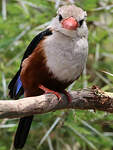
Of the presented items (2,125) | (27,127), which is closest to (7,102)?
(27,127)

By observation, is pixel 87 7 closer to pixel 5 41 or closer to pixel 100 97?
pixel 5 41

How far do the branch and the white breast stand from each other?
17 cm

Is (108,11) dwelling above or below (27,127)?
above

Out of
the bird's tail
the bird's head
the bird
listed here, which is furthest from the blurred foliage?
the bird's head

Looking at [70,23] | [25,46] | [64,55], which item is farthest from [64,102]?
[25,46]

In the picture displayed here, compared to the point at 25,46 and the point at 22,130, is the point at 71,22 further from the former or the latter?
the point at 25,46

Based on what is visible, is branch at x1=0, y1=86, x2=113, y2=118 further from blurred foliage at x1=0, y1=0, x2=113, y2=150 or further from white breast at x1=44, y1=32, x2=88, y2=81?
blurred foliage at x1=0, y1=0, x2=113, y2=150

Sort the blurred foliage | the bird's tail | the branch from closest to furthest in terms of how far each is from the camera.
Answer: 1. the branch
2. the bird's tail
3. the blurred foliage

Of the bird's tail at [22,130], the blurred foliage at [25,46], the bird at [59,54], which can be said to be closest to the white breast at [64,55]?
A: the bird at [59,54]

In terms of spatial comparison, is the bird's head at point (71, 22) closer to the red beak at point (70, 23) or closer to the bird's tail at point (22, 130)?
the red beak at point (70, 23)

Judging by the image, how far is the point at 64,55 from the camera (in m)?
2.62

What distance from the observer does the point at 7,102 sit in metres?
1.96

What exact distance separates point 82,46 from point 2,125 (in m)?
1.25

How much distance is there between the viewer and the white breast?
2.62 metres
